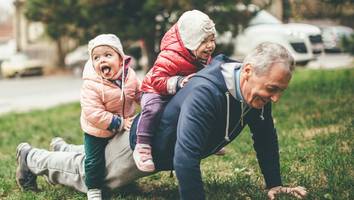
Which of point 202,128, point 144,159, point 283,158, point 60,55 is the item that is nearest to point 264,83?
point 202,128

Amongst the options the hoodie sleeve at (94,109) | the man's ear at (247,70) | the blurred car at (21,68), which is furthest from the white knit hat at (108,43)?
the blurred car at (21,68)

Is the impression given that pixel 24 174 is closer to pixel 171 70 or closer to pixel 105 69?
pixel 105 69

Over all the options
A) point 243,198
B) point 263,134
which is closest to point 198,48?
point 263,134

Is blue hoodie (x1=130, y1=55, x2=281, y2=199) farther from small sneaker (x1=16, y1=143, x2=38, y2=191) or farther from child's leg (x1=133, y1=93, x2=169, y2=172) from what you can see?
small sneaker (x1=16, y1=143, x2=38, y2=191)

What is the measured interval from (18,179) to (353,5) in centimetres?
601

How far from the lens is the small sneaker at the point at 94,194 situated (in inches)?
158

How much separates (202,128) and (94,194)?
1.28 meters

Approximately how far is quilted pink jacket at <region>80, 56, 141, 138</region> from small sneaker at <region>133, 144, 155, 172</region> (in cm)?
38

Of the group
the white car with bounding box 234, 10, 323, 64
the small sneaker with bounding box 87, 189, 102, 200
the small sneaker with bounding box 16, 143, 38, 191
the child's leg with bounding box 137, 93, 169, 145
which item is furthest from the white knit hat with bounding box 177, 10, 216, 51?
the white car with bounding box 234, 10, 323, 64

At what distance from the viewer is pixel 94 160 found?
13.0 ft

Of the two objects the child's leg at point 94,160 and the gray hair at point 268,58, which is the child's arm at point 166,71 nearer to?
the child's leg at point 94,160

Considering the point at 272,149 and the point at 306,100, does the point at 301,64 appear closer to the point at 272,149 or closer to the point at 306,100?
the point at 306,100

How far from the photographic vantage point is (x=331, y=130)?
20.4ft

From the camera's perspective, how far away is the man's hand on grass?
12.0 ft
